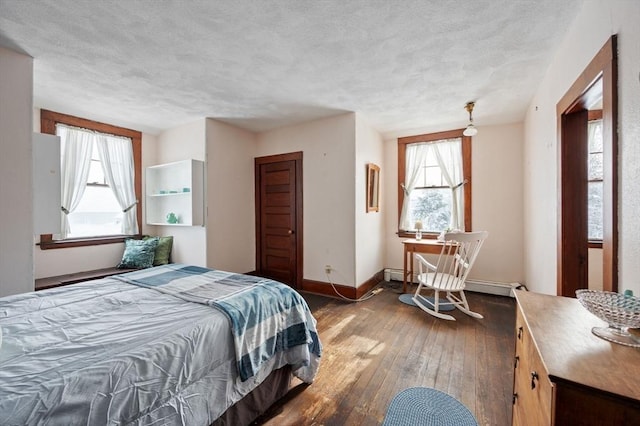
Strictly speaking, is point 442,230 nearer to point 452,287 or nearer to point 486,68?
point 452,287

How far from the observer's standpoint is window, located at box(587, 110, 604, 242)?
298 centimetres

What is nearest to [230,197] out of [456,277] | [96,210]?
[96,210]

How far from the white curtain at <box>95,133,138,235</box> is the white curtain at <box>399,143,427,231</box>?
4354 mm

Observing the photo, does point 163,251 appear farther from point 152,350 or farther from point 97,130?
point 152,350

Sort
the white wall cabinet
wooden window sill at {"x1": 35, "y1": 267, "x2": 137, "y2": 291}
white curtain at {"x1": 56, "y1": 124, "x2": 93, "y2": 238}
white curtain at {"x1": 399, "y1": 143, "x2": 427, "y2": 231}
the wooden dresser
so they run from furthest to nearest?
white curtain at {"x1": 399, "y1": 143, "x2": 427, "y2": 231}
the white wall cabinet
white curtain at {"x1": 56, "y1": 124, "x2": 93, "y2": 238}
wooden window sill at {"x1": 35, "y1": 267, "x2": 137, "y2": 291}
the wooden dresser

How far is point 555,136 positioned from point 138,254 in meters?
5.00

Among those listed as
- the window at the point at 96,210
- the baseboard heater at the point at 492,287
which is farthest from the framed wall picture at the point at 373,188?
the window at the point at 96,210

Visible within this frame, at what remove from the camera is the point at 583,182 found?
1983 millimetres

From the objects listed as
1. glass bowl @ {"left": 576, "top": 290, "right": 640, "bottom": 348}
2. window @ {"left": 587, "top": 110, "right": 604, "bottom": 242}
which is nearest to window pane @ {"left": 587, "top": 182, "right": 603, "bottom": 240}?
window @ {"left": 587, "top": 110, "right": 604, "bottom": 242}

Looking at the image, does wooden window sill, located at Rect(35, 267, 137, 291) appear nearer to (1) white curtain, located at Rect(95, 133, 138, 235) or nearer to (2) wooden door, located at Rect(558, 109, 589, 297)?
(1) white curtain, located at Rect(95, 133, 138, 235)

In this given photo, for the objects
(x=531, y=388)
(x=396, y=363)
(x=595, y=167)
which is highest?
(x=595, y=167)

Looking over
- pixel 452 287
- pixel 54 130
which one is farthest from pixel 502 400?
pixel 54 130

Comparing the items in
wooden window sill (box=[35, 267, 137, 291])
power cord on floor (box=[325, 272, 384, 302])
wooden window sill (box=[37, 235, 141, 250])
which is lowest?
power cord on floor (box=[325, 272, 384, 302])

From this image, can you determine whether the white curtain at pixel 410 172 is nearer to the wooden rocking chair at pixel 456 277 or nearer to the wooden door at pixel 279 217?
the wooden rocking chair at pixel 456 277
